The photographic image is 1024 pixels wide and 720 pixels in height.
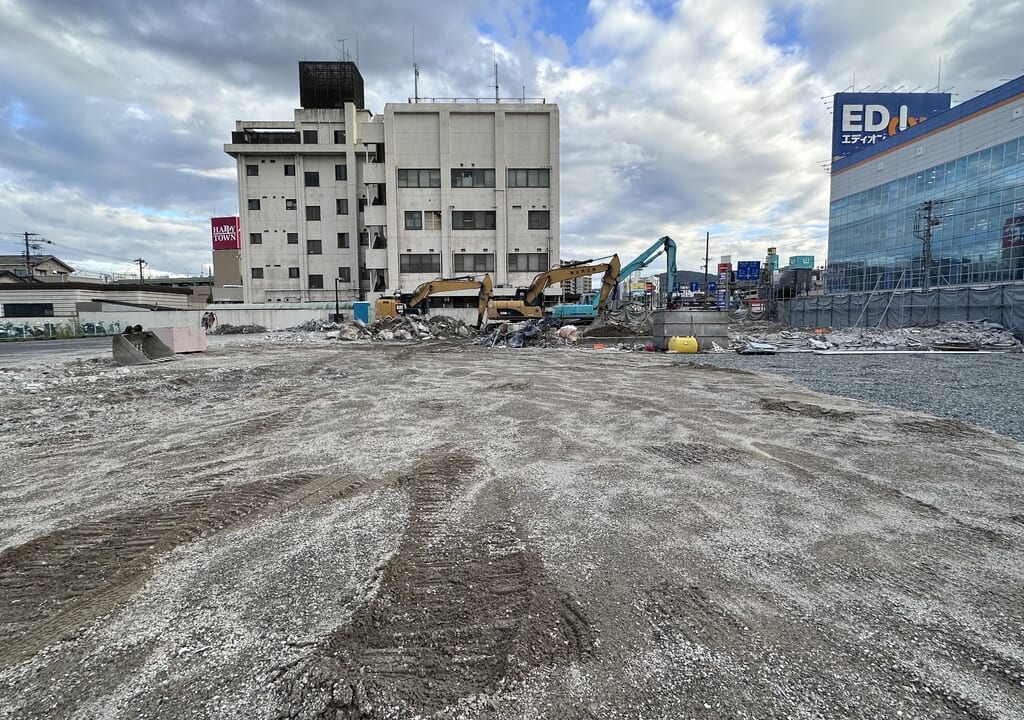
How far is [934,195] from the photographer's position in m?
51.3

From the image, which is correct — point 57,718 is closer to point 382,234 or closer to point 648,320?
point 648,320

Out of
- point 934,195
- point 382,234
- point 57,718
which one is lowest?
point 57,718

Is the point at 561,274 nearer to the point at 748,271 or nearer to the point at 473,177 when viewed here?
the point at 473,177

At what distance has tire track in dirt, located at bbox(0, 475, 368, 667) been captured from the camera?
2789 millimetres

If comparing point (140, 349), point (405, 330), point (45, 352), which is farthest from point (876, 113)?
point (45, 352)

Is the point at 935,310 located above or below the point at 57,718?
above

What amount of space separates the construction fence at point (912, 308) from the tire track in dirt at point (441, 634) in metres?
30.7

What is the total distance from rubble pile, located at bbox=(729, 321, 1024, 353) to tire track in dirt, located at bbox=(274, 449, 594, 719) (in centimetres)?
1945

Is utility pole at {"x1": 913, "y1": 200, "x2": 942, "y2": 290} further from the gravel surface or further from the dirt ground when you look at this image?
the dirt ground

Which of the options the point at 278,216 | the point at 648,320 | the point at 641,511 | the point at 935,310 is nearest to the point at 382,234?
the point at 278,216

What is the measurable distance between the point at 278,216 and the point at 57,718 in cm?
5281

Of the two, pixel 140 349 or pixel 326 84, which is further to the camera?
pixel 326 84

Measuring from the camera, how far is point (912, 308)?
30.4 m

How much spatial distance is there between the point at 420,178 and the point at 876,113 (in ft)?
208
